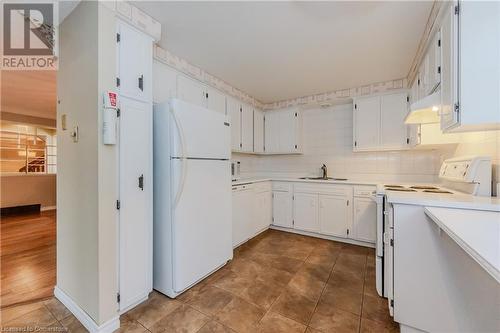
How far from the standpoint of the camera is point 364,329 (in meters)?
1.49

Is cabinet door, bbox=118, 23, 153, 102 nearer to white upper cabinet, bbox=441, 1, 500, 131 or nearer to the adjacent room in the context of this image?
the adjacent room

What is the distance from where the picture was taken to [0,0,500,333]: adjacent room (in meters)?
1.30

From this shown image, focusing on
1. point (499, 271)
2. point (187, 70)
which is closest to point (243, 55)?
point (187, 70)

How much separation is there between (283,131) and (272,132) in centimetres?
22

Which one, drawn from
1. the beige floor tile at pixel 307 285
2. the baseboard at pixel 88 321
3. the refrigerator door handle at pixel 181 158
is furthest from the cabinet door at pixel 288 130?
the baseboard at pixel 88 321

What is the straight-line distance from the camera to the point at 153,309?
66.9 inches

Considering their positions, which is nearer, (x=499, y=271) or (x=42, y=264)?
(x=499, y=271)

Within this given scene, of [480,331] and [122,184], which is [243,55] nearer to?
[122,184]

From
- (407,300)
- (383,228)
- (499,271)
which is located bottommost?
(407,300)

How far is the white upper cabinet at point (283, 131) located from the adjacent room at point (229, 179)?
881 mm

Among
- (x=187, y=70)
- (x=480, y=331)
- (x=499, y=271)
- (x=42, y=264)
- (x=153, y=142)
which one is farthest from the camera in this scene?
(x=187, y=70)

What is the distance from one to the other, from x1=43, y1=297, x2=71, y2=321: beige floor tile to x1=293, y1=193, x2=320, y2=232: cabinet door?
9.50ft

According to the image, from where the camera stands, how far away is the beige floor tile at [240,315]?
1521mm

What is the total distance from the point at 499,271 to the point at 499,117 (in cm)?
108
